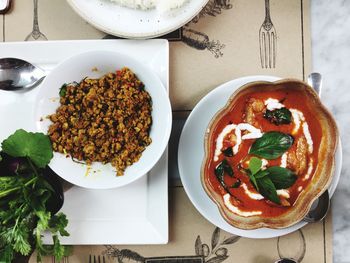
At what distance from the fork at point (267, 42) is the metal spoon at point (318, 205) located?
0.47 feet

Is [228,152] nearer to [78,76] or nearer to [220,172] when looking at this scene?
[220,172]

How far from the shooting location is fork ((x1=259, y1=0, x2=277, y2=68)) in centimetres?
155

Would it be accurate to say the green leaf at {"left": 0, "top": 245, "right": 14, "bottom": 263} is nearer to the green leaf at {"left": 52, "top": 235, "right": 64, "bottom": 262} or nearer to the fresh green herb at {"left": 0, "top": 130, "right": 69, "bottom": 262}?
the fresh green herb at {"left": 0, "top": 130, "right": 69, "bottom": 262}

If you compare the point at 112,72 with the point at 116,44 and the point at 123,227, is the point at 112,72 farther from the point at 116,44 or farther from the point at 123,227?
the point at 123,227

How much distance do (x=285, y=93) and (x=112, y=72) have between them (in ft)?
1.72

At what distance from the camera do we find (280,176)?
4.29ft

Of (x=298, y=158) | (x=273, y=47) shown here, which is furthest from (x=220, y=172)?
(x=273, y=47)

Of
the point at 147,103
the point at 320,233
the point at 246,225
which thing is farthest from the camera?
the point at 320,233

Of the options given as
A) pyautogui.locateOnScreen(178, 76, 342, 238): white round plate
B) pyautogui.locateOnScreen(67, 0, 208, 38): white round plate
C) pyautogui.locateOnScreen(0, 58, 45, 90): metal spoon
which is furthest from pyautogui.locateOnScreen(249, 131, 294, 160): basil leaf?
pyautogui.locateOnScreen(0, 58, 45, 90): metal spoon

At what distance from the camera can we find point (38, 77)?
1.49 m

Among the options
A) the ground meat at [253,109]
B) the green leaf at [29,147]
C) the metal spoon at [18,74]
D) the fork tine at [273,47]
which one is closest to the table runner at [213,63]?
the fork tine at [273,47]

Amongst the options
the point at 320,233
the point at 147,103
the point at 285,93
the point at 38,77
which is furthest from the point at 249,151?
the point at 38,77

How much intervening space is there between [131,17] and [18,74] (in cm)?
40

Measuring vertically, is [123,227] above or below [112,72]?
below
